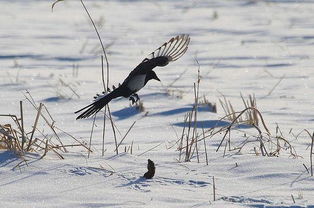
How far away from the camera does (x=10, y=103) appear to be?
5383 mm

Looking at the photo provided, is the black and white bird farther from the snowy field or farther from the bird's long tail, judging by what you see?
the snowy field

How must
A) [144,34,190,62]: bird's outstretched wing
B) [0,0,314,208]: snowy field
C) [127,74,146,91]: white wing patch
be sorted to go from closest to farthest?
[0,0,314,208]: snowy field < [127,74,146,91]: white wing patch < [144,34,190,62]: bird's outstretched wing

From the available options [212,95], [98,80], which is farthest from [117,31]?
[212,95]

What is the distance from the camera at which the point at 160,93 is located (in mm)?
5738

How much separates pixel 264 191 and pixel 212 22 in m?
7.85

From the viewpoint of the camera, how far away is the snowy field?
295 centimetres

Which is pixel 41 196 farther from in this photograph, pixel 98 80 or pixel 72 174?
pixel 98 80

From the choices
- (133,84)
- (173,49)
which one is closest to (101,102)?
(133,84)

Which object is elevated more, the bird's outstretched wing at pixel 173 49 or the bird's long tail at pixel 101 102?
the bird's outstretched wing at pixel 173 49

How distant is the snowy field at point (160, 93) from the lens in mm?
2949

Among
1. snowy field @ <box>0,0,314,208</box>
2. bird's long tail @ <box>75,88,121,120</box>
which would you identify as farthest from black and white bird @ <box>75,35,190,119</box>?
snowy field @ <box>0,0,314,208</box>

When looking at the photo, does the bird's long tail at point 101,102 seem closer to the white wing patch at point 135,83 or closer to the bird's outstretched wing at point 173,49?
the white wing patch at point 135,83

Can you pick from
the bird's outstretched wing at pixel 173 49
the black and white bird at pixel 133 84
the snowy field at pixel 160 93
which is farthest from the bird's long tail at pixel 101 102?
the bird's outstretched wing at pixel 173 49

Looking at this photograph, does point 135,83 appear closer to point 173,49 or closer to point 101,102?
point 101,102
